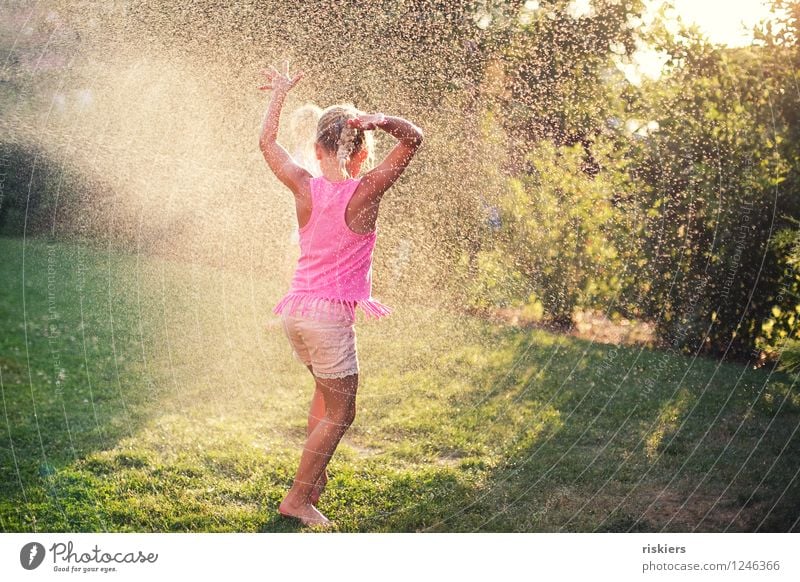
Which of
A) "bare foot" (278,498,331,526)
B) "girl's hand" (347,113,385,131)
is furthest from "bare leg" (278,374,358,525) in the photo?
"girl's hand" (347,113,385,131)

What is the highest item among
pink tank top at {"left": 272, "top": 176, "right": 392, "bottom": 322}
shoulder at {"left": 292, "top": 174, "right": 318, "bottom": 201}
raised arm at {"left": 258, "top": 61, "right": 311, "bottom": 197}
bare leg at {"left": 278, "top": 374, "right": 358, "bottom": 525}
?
raised arm at {"left": 258, "top": 61, "right": 311, "bottom": 197}

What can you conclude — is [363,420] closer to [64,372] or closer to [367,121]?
[64,372]

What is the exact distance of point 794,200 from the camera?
6.01 m

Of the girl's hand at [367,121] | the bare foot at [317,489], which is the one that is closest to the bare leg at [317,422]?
the bare foot at [317,489]

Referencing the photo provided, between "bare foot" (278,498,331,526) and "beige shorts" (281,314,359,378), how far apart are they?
57 cm

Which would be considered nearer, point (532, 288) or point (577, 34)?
point (577, 34)

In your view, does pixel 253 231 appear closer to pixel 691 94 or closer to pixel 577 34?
pixel 577 34

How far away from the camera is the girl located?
3.47 metres

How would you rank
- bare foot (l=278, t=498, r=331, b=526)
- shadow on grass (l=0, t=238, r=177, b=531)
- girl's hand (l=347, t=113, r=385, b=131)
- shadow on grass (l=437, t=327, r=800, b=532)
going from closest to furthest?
girl's hand (l=347, t=113, r=385, b=131), bare foot (l=278, t=498, r=331, b=526), shadow on grass (l=0, t=238, r=177, b=531), shadow on grass (l=437, t=327, r=800, b=532)

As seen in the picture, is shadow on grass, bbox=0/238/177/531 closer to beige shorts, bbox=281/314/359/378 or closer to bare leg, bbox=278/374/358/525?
bare leg, bbox=278/374/358/525

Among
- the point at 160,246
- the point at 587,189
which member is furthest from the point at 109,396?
the point at 587,189

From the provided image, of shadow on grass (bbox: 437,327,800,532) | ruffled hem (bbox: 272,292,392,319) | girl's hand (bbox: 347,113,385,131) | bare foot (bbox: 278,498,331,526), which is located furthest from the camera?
shadow on grass (bbox: 437,327,800,532)

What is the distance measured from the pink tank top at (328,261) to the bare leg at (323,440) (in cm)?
27
